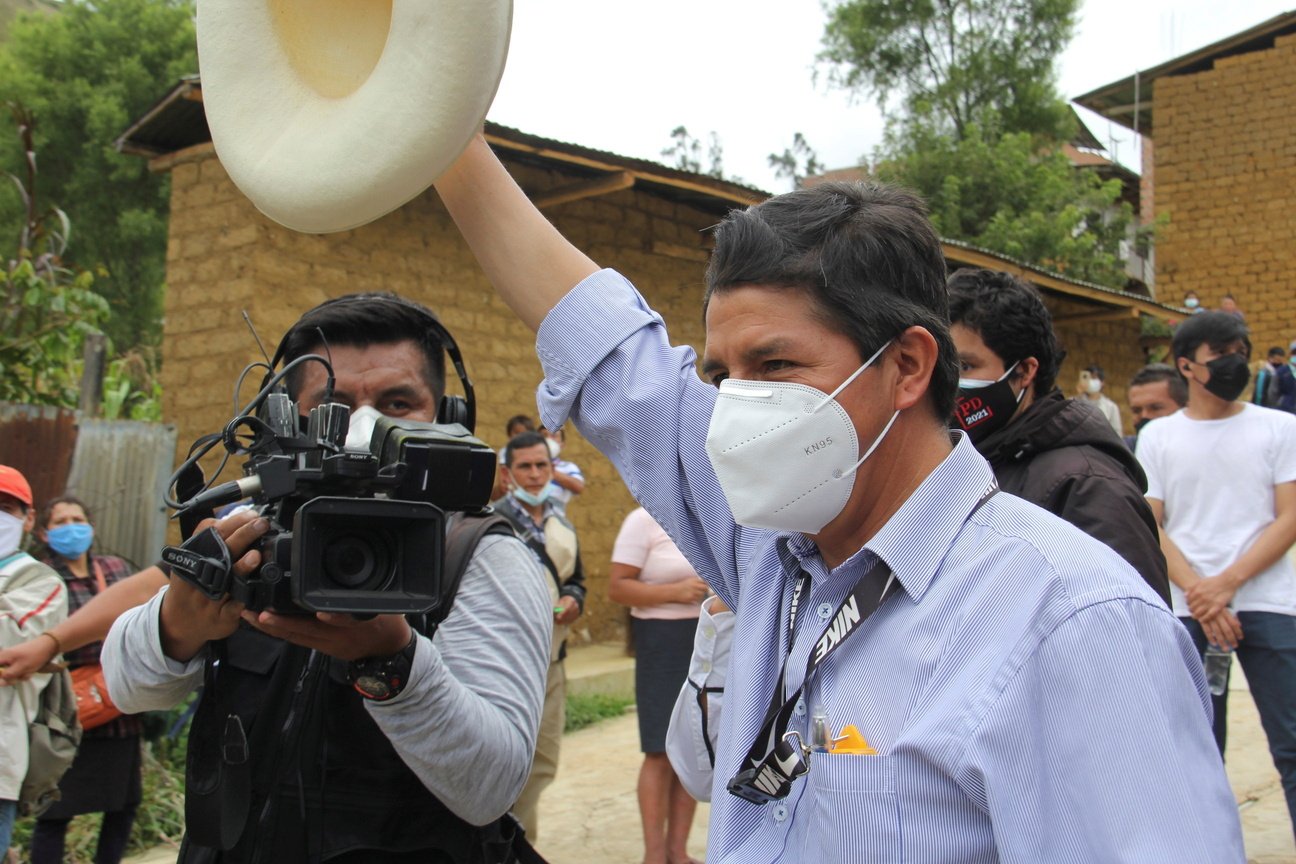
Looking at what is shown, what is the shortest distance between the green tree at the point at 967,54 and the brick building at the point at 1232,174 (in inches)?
Result: 91.8

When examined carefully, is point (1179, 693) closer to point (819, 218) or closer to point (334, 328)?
point (819, 218)

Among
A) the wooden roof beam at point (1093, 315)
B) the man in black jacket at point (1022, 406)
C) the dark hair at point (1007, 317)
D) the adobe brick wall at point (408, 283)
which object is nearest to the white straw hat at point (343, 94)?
the man in black jacket at point (1022, 406)

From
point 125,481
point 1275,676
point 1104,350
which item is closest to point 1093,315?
point 1104,350

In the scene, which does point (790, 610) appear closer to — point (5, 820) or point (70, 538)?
point (5, 820)

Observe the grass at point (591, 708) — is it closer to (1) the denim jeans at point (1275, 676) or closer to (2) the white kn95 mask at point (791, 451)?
(1) the denim jeans at point (1275, 676)

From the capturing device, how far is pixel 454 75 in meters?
1.26

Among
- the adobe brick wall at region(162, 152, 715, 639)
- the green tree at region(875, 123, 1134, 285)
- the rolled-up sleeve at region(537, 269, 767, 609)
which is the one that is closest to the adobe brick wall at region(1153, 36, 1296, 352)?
the green tree at region(875, 123, 1134, 285)

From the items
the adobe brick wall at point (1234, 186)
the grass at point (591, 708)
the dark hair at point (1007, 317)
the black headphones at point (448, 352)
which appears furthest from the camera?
the adobe brick wall at point (1234, 186)

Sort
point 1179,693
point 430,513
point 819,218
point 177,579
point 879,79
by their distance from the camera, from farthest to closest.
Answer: point 879,79, point 177,579, point 430,513, point 819,218, point 1179,693

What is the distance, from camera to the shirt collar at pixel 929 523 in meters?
1.23

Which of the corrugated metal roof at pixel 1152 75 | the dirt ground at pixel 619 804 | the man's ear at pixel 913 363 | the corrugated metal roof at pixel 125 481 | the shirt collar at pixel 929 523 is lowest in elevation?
the dirt ground at pixel 619 804

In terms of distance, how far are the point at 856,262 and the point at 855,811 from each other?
0.61 metres

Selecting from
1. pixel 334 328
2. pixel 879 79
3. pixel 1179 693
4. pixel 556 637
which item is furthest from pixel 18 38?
pixel 1179 693

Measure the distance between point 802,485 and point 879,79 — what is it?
22.7m
